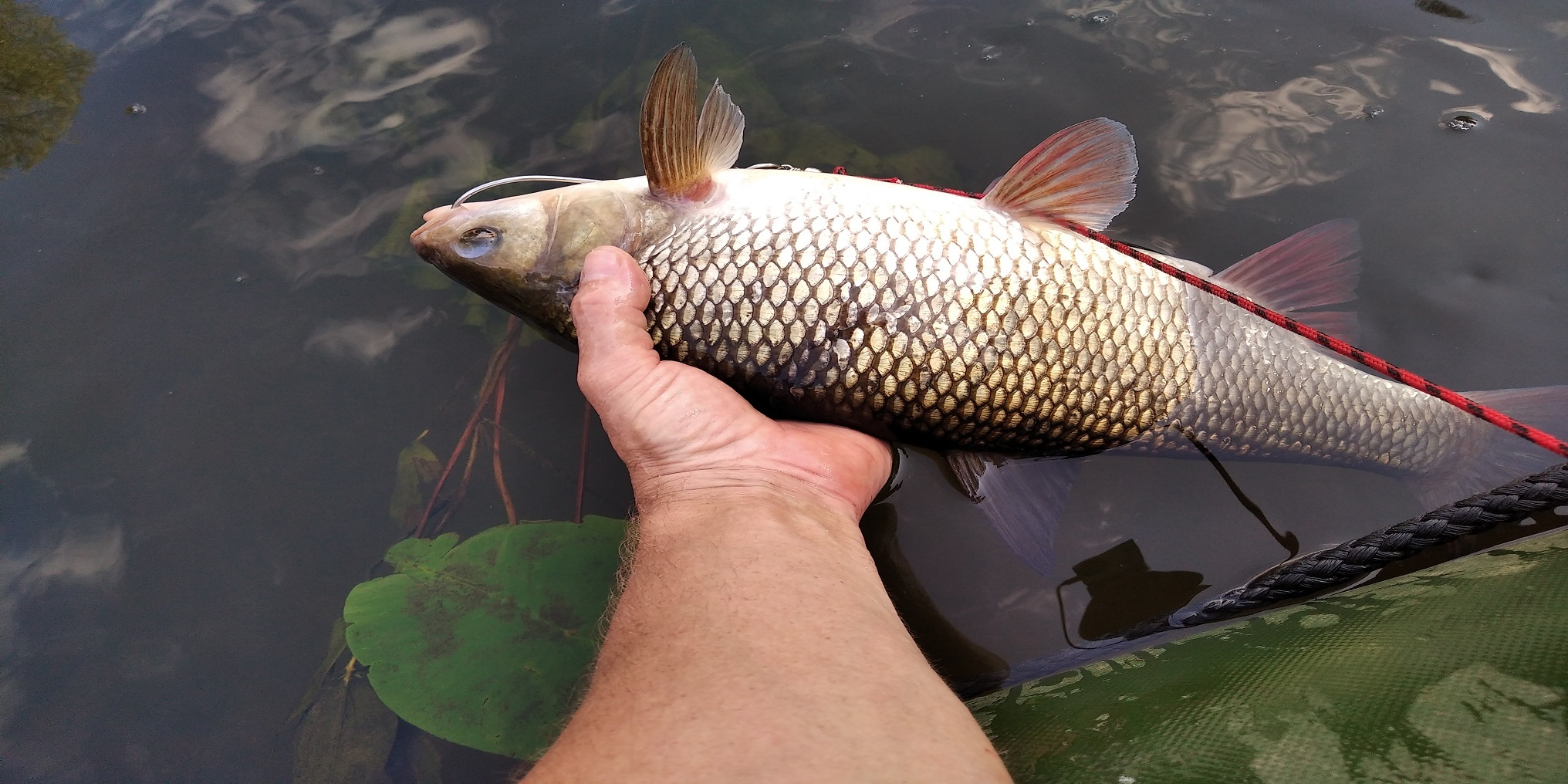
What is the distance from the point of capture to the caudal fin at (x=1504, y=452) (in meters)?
2.36

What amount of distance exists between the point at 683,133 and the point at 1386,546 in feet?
7.63

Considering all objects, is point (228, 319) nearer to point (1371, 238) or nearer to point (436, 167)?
point (436, 167)

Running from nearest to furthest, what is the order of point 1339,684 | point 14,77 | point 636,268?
point 1339,684 < point 636,268 < point 14,77

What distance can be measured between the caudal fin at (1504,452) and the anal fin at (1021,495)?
1208 mm

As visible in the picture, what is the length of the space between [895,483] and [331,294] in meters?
2.46

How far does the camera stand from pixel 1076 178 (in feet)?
7.59

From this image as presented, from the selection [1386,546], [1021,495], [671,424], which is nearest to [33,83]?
[671,424]

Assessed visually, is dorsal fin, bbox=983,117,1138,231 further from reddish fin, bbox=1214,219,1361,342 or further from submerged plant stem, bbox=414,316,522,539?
submerged plant stem, bbox=414,316,522,539

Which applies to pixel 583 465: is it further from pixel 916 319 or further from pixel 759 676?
pixel 759 676

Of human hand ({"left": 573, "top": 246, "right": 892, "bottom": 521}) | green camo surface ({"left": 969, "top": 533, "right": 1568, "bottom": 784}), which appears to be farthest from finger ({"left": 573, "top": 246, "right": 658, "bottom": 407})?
green camo surface ({"left": 969, "top": 533, "right": 1568, "bottom": 784})

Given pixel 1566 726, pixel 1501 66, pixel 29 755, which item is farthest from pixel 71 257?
pixel 1501 66

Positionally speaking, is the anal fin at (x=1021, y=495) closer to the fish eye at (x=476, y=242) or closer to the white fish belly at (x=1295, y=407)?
the white fish belly at (x=1295, y=407)

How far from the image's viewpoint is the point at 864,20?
139 inches

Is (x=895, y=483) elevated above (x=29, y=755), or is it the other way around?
(x=895, y=483)
